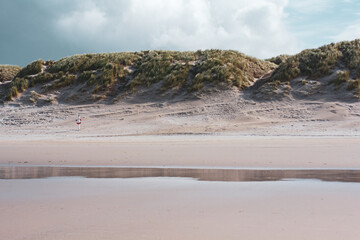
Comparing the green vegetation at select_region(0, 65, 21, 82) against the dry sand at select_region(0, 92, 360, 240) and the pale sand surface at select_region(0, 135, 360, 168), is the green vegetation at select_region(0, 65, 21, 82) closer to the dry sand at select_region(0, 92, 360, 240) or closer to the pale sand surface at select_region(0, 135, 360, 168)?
the dry sand at select_region(0, 92, 360, 240)

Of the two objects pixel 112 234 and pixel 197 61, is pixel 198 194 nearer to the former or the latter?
pixel 112 234

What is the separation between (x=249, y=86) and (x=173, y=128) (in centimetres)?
692

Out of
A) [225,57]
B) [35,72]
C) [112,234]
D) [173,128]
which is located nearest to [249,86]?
[225,57]

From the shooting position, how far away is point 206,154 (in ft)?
35.1

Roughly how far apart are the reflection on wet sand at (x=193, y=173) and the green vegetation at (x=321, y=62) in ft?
51.1

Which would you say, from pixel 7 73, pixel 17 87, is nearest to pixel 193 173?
pixel 17 87

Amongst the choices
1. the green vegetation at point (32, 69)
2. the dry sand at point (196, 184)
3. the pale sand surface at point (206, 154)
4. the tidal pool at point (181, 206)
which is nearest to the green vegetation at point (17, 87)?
the green vegetation at point (32, 69)

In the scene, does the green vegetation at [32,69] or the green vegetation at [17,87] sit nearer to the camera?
the green vegetation at [17,87]

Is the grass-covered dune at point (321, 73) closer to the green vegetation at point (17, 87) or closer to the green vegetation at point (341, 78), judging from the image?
the green vegetation at point (341, 78)

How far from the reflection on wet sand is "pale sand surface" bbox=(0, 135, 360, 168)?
0.85 metres

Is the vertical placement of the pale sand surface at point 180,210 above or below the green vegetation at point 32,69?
below

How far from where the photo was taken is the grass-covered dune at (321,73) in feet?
69.9

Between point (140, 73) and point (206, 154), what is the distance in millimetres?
15923

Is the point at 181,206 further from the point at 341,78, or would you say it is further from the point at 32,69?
the point at 32,69
